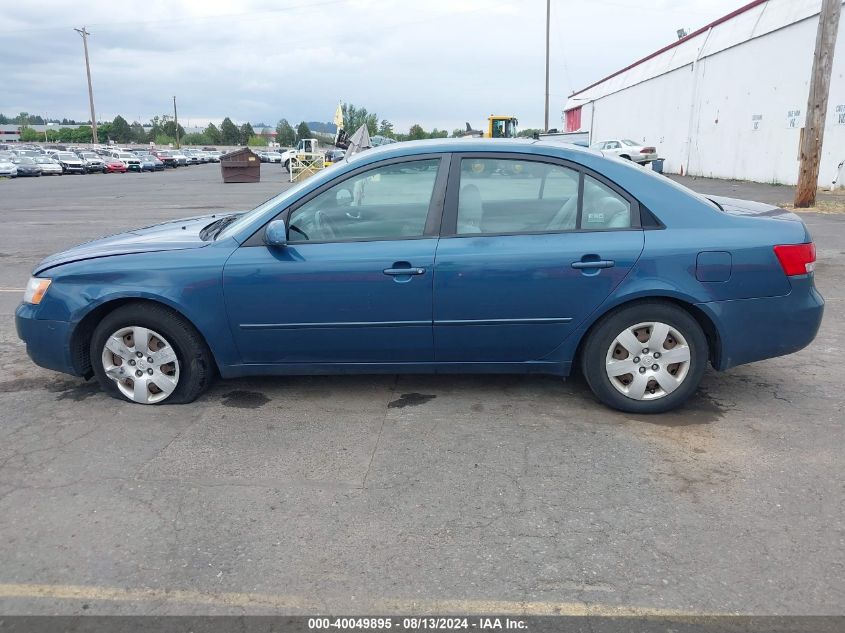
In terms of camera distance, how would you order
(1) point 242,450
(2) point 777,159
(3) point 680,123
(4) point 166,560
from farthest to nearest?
(3) point 680,123, (2) point 777,159, (1) point 242,450, (4) point 166,560

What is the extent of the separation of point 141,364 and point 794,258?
401cm

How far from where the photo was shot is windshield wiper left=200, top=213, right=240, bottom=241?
452 cm

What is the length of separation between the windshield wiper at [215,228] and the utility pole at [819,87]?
13.6 metres

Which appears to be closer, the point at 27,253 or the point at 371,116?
the point at 27,253

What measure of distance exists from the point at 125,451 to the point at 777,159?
24885mm

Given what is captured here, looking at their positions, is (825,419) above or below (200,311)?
below

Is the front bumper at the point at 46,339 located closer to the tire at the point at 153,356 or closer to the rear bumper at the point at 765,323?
the tire at the point at 153,356

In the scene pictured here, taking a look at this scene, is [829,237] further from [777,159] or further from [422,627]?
[777,159]

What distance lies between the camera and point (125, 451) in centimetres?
380

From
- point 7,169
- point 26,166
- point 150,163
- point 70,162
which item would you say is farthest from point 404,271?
point 150,163

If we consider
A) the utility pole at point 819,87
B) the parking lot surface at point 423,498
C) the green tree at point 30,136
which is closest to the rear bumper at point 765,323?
the parking lot surface at point 423,498

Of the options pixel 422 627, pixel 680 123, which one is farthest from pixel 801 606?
pixel 680 123

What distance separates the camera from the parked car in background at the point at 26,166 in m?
44.2

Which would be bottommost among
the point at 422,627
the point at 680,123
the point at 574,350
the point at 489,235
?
the point at 422,627
